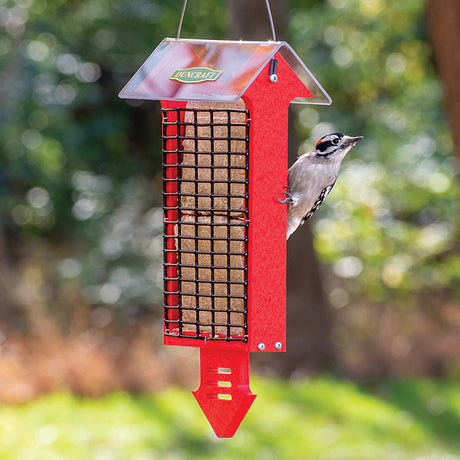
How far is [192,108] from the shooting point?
11.4ft

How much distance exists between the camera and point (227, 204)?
342 cm

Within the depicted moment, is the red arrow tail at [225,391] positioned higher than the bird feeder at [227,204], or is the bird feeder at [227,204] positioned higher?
the bird feeder at [227,204]

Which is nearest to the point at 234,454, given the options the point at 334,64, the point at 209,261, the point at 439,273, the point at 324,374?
the point at 324,374

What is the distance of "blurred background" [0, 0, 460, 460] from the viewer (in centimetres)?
919

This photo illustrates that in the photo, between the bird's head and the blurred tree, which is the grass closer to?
the blurred tree

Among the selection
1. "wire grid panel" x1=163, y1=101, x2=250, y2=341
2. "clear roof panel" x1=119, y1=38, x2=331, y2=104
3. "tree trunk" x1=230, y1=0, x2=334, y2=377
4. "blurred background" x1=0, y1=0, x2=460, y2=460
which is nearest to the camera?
"clear roof panel" x1=119, y1=38, x2=331, y2=104

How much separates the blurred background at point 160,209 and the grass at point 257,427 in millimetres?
129

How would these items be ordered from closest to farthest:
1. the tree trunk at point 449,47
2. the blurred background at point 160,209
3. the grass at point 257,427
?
the tree trunk at point 449,47 < the grass at point 257,427 < the blurred background at point 160,209

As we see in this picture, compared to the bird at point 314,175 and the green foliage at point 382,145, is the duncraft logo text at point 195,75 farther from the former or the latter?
the green foliage at point 382,145

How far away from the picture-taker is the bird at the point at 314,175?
3.59 meters


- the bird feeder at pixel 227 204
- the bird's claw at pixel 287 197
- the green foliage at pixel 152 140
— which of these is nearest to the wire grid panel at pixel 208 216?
the bird feeder at pixel 227 204

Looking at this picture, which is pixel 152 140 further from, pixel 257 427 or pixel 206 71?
pixel 206 71

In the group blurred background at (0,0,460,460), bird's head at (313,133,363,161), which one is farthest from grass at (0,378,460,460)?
bird's head at (313,133,363,161)

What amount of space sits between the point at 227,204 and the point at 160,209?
9033mm
